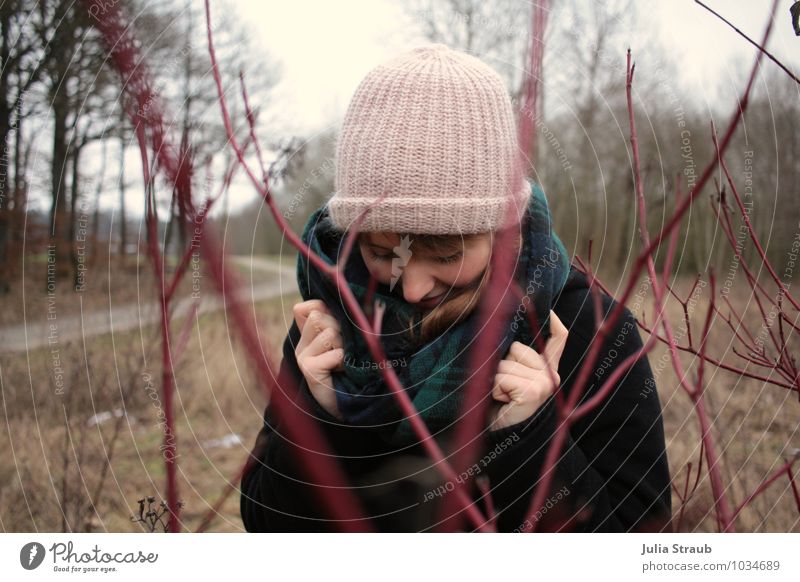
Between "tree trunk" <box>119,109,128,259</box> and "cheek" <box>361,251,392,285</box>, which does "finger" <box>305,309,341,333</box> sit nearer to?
"cheek" <box>361,251,392,285</box>

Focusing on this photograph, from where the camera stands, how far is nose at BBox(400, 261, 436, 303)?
698 millimetres

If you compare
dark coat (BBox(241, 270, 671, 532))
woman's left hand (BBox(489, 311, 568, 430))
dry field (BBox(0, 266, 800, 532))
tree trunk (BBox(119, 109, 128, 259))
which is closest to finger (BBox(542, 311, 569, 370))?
woman's left hand (BBox(489, 311, 568, 430))

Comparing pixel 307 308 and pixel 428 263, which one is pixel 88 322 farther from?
pixel 428 263

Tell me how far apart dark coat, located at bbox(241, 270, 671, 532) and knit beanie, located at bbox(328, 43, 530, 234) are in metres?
0.22

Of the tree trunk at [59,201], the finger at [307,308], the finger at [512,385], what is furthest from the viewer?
the tree trunk at [59,201]

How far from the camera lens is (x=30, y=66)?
0.85 meters

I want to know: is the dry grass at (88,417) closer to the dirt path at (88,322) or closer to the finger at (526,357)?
the dirt path at (88,322)

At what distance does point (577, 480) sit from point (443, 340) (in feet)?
0.66

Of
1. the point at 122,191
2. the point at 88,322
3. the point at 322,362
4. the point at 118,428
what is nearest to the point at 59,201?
the point at 122,191

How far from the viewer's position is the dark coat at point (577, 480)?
752 millimetres

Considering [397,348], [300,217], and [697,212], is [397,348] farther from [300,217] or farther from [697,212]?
[697,212]

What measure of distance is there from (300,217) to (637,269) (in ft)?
2.15

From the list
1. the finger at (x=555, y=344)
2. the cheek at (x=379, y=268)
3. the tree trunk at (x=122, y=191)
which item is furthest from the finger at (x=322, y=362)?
the tree trunk at (x=122, y=191)

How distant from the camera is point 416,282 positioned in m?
0.70
